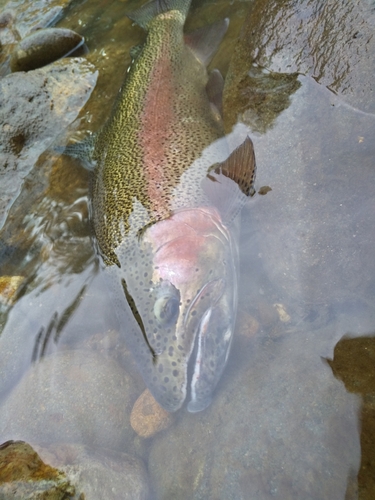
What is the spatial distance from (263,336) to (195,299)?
2.14 ft

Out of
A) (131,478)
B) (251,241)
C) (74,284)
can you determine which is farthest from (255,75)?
(131,478)

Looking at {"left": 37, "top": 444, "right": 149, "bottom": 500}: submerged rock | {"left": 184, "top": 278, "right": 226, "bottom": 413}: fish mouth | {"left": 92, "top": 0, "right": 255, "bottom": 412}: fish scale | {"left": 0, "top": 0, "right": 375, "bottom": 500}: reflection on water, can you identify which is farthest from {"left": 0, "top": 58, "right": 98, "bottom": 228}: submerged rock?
{"left": 184, "top": 278, "right": 226, "bottom": 413}: fish mouth

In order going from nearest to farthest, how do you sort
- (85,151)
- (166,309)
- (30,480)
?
(30,480) → (166,309) → (85,151)

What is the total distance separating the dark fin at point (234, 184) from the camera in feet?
10.9

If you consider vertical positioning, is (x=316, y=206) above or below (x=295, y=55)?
below

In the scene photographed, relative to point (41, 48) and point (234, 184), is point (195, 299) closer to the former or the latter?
point (234, 184)

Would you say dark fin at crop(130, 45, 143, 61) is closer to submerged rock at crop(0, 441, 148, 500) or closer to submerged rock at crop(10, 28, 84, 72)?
submerged rock at crop(10, 28, 84, 72)

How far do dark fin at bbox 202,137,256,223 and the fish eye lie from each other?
0.89 m

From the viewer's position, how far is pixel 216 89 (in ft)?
14.0

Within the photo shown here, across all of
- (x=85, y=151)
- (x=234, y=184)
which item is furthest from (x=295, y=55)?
(x=85, y=151)

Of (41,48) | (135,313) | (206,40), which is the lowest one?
(135,313)

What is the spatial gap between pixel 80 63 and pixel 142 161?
2826mm

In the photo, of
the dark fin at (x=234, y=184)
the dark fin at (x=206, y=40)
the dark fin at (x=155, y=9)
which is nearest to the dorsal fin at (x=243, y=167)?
the dark fin at (x=234, y=184)

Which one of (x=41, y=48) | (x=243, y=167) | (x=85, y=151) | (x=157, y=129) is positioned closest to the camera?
(x=243, y=167)
